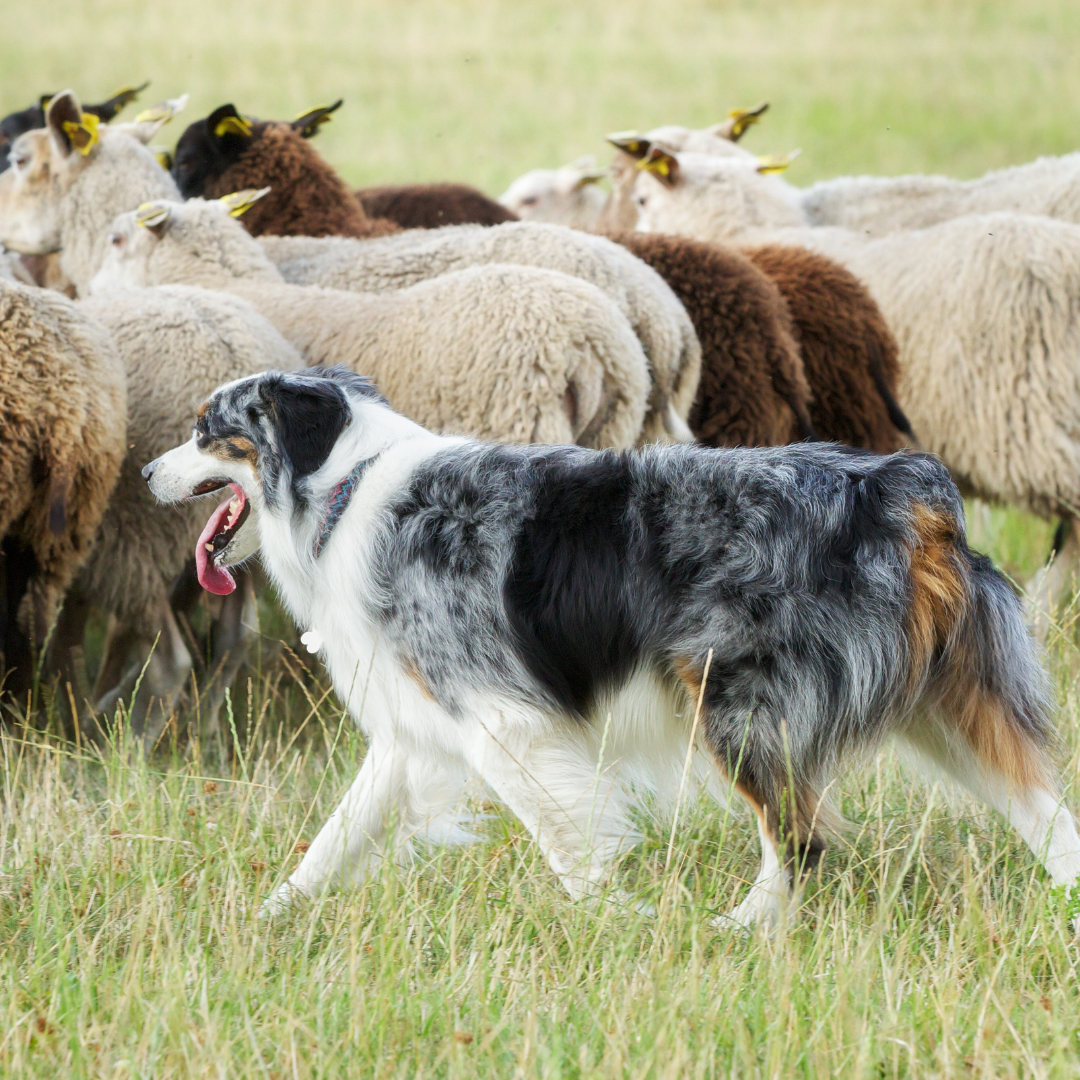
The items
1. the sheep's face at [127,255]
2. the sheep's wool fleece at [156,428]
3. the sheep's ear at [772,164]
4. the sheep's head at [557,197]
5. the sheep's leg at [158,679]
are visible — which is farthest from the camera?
the sheep's head at [557,197]

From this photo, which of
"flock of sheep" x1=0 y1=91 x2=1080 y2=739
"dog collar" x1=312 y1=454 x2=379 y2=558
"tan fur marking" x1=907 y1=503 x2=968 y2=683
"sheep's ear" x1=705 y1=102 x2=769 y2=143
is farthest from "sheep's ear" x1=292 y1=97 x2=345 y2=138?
"tan fur marking" x1=907 y1=503 x2=968 y2=683

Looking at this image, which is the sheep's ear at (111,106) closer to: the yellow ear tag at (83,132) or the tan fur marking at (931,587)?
the yellow ear tag at (83,132)

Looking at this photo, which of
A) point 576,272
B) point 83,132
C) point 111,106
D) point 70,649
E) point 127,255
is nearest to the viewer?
point 70,649

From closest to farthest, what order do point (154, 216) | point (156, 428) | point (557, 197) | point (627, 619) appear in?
point (627, 619), point (156, 428), point (154, 216), point (557, 197)

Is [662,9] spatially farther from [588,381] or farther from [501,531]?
[501,531]

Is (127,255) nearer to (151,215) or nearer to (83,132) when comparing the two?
(151,215)

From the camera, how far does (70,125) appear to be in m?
5.70

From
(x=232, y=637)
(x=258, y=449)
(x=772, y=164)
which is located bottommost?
(x=232, y=637)

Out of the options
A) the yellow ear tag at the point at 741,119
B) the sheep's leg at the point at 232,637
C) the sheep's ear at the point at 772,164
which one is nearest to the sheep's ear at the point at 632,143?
the sheep's ear at the point at 772,164

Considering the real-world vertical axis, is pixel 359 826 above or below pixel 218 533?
below

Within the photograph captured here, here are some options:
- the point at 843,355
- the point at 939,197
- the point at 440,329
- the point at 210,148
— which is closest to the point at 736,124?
the point at 939,197

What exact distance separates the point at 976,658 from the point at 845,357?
3.28 m

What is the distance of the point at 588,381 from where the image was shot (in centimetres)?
425

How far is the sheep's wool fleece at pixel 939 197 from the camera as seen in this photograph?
6.55 meters
